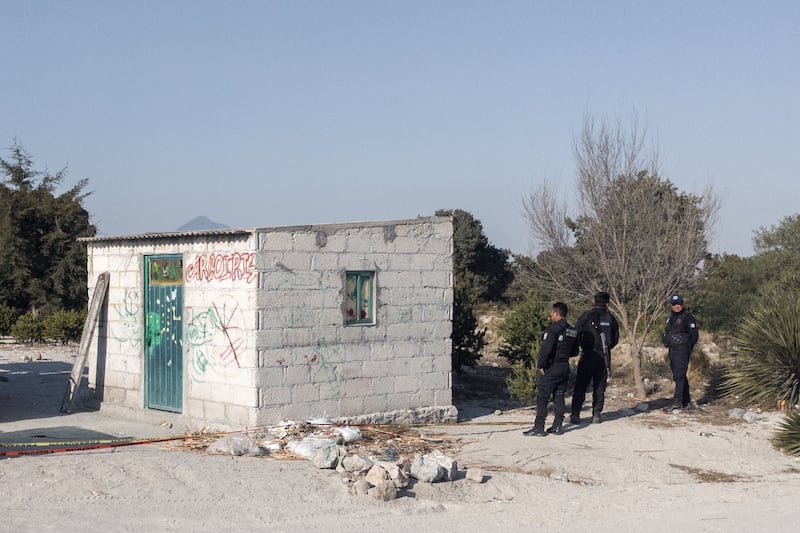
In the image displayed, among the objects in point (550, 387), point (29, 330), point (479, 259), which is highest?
point (479, 259)

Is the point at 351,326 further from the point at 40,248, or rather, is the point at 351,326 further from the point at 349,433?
the point at 40,248

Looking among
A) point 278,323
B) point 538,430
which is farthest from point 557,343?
point 278,323

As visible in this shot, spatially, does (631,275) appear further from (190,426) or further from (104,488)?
(104,488)

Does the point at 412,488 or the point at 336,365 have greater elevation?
the point at 336,365

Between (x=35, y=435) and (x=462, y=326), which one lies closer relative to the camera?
(x=35, y=435)

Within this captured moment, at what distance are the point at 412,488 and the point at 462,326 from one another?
8.78 m

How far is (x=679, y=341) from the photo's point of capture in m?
13.3

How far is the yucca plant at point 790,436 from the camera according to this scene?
11.0 metres

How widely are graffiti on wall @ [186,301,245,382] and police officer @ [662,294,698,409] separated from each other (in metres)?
6.60

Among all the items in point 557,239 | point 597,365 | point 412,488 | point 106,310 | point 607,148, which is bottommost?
point 412,488

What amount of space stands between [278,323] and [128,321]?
3246mm

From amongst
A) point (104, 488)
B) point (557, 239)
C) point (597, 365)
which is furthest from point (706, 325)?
point (104, 488)

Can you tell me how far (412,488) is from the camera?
829cm

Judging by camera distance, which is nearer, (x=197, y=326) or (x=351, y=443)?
(x=351, y=443)
